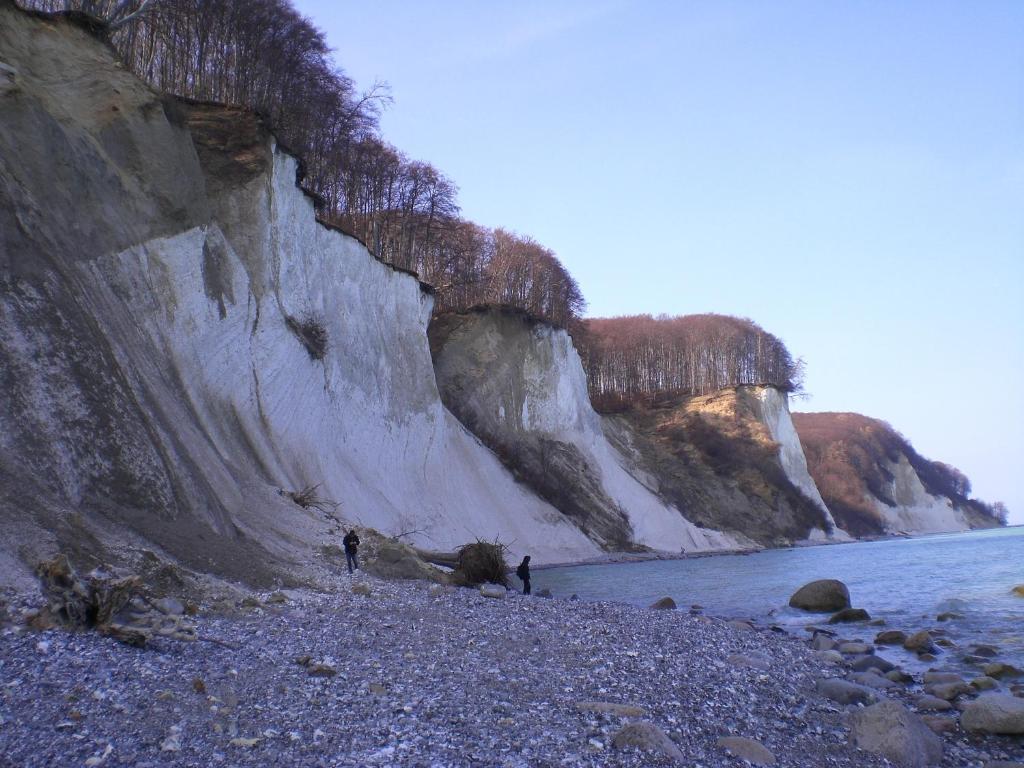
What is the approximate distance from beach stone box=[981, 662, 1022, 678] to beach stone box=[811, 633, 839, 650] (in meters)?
2.07

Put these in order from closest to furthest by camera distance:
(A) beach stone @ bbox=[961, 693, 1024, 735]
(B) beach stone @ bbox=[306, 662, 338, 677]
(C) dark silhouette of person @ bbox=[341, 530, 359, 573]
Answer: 1. (B) beach stone @ bbox=[306, 662, 338, 677]
2. (A) beach stone @ bbox=[961, 693, 1024, 735]
3. (C) dark silhouette of person @ bbox=[341, 530, 359, 573]

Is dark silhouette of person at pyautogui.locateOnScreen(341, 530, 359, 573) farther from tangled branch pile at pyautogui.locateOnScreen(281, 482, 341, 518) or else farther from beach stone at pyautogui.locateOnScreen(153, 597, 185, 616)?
beach stone at pyautogui.locateOnScreen(153, 597, 185, 616)

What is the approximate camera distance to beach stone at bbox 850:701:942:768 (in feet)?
21.5

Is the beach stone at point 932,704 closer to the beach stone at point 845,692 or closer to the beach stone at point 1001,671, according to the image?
the beach stone at point 845,692

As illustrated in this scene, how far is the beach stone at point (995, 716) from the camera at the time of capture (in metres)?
7.50

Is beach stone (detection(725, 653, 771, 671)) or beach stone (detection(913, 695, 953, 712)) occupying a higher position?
beach stone (detection(725, 653, 771, 671))

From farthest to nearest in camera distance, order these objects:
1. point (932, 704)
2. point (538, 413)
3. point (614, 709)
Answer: point (538, 413), point (932, 704), point (614, 709)

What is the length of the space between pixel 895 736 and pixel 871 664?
4.26 m

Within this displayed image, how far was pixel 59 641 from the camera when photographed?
235 inches

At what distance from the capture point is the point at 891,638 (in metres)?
12.8

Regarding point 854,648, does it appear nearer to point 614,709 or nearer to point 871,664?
point 871,664

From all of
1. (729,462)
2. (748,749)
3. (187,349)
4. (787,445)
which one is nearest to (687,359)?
(787,445)

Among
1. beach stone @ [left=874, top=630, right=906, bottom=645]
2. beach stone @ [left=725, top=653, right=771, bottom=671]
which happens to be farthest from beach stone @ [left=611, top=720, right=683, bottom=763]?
beach stone @ [left=874, top=630, right=906, bottom=645]

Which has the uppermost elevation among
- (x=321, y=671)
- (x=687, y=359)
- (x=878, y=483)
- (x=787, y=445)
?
(x=687, y=359)
